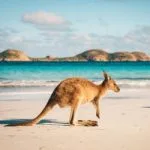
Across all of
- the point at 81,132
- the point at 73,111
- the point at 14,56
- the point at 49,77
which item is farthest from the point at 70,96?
the point at 14,56

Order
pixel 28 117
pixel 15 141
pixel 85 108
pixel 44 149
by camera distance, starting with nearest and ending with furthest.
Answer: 1. pixel 44 149
2. pixel 15 141
3. pixel 28 117
4. pixel 85 108

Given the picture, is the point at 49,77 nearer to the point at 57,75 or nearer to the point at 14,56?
the point at 57,75

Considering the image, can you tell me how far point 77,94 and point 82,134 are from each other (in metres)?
1.21

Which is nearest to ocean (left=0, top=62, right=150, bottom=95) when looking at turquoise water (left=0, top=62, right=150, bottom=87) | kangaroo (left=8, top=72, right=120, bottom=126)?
turquoise water (left=0, top=62, right=150, bottom=87)

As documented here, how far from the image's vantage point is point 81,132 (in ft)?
25.5

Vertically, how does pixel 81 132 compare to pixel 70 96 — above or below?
below

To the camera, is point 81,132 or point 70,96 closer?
point 81,132

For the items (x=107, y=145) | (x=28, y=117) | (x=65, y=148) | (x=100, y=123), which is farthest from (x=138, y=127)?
(x=28, y=117)

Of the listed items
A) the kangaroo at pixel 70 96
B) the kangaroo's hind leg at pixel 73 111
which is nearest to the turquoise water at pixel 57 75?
the kangaroo at pixel 70 96

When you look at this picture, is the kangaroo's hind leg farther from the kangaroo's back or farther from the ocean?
the ocean

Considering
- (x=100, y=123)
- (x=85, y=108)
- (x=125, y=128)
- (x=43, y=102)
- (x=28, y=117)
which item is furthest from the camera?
(x=43, y=102)

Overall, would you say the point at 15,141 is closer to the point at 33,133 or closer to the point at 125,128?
the point at 33,133

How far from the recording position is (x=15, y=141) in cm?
692

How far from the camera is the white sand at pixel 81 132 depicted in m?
6.62
